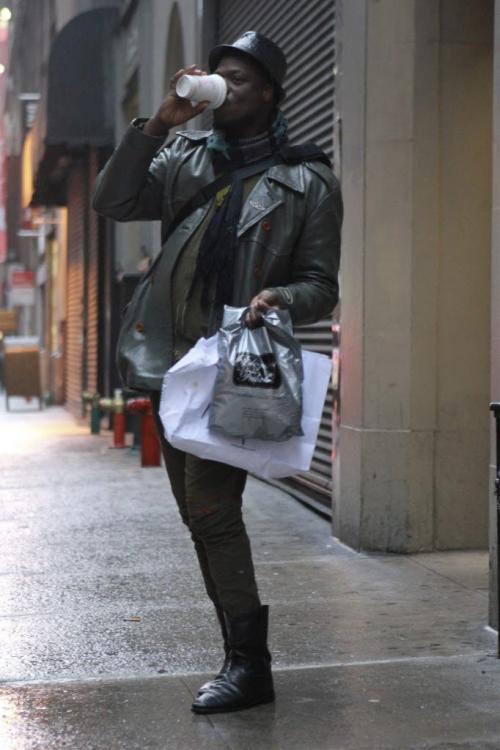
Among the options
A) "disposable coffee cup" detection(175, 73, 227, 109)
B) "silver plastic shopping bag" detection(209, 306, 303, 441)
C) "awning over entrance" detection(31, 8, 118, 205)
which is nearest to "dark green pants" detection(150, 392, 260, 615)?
"silver plastic shopping bag" detection(209, 306, 303, 441)

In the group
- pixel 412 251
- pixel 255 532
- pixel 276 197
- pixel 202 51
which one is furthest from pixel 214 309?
pixel 202 51

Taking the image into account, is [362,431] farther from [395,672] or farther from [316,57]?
[316,57]

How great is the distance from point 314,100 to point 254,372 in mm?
5397

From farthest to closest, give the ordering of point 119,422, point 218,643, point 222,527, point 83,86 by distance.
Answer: point 83,86 < point 119,422 < point 218,643 < point 222,527

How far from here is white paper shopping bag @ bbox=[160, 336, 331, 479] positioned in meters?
3.98

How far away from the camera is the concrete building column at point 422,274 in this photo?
23.1 feet

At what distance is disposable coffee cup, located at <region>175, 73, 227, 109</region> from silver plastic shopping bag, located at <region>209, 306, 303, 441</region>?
714mm

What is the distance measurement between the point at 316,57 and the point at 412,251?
8.28 ft

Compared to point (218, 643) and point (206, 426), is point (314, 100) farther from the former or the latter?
point (206, 426)

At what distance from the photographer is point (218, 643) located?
5.13m

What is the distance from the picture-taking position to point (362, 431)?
7145mm

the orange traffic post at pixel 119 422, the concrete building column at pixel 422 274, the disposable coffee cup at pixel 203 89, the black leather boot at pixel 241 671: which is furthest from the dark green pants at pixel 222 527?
the orange traffic post at pixel 119 422

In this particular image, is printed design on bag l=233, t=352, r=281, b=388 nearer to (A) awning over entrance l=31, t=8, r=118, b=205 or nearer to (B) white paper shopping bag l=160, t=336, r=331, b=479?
(B) white paper shopping bag l=160, t=336, r=331, b=479

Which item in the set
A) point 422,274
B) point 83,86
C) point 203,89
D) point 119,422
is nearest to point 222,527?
point 203,89
